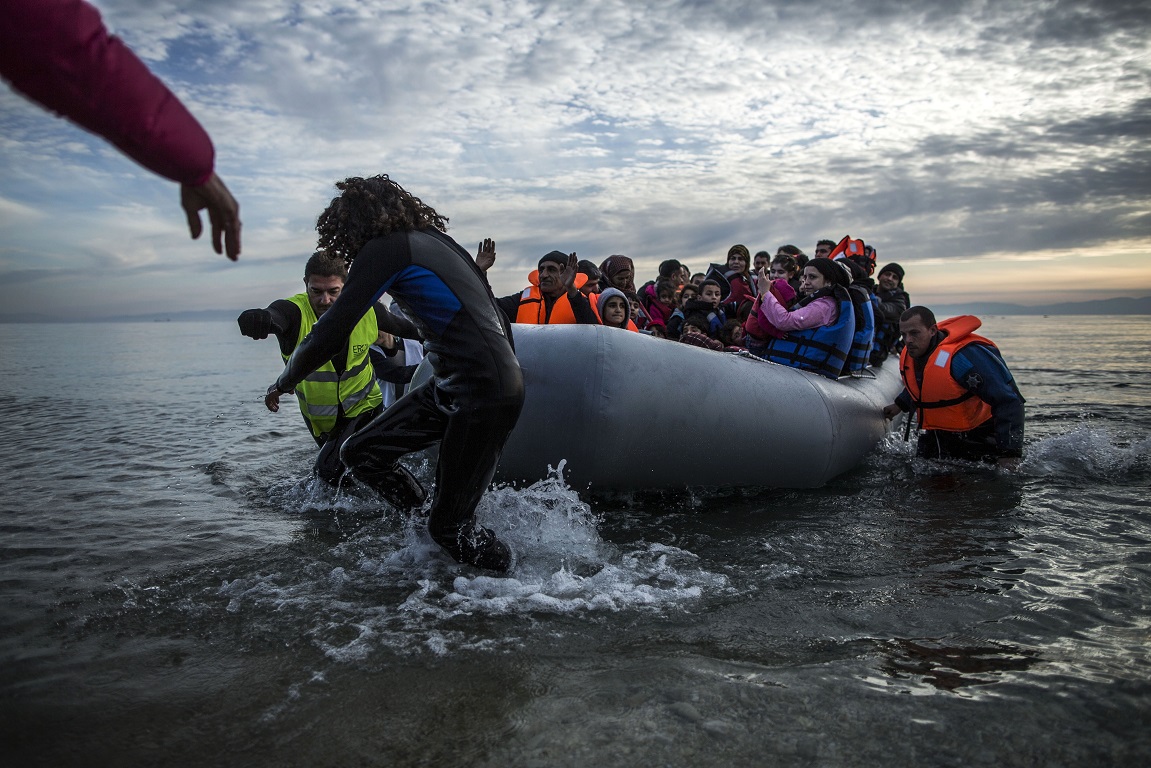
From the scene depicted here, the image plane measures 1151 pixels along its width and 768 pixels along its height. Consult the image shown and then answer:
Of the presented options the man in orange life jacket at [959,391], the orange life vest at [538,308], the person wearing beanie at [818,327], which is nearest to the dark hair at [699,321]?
the orange life vest at [538,308]

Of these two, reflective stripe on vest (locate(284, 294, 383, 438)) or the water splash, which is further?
the water splash

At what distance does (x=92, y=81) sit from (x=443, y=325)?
1630mm

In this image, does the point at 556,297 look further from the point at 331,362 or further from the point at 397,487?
the point at 397,487

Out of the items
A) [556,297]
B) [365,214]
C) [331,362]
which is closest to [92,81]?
[365,214]

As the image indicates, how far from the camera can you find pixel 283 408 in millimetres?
11562

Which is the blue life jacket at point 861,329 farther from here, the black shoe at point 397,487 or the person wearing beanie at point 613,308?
the black shoe at point 397,487

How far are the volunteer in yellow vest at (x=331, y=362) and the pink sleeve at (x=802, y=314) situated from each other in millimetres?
2967

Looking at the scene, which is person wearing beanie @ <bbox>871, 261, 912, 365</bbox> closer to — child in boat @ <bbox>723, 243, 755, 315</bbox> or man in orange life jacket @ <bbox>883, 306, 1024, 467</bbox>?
child in boat @ <bbox>723, 243, 755, 315</bbox>

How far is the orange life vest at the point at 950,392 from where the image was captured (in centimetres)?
595

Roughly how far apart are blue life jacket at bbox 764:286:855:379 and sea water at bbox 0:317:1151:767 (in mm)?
1057

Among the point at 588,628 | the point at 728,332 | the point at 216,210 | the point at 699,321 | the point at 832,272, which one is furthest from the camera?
the point at 728,332

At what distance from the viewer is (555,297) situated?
635 cm

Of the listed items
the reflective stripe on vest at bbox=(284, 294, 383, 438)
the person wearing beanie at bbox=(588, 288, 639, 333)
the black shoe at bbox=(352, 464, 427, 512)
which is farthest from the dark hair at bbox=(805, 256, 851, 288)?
the black shoe at bbox=(352, 464, 427, 512)

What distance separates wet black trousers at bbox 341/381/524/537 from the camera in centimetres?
321
